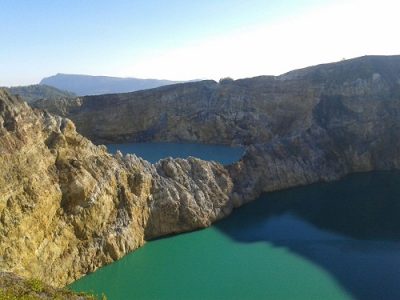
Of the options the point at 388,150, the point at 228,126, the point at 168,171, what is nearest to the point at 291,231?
the point at 168,171

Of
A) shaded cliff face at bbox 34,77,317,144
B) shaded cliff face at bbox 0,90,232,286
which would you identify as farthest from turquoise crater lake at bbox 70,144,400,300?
shaded cliff face at bbox 34,77,317,144

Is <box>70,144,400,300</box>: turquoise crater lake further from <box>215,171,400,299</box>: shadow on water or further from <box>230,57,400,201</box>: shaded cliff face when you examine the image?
<box>230,57,400,201</box>: shaded cliff face

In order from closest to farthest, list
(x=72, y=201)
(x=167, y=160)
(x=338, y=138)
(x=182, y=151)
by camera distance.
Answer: (x=72, y=201)
(x=167, y=160)
(x=338, y=138)
(x=182, y=151)

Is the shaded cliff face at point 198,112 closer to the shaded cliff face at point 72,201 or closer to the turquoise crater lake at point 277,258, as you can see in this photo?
the turquoise crater lake at point 277,258

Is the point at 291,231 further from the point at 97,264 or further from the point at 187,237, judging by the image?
the point at 97,264

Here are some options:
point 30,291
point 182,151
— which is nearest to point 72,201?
point 30,291

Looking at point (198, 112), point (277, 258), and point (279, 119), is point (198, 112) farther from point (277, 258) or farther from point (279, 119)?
point (277, 258)
